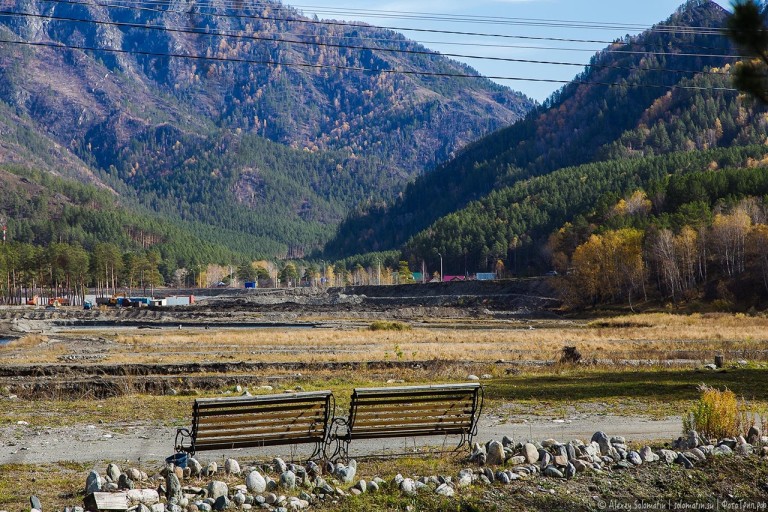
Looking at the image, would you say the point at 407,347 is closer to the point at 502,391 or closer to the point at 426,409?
the point at 502,391

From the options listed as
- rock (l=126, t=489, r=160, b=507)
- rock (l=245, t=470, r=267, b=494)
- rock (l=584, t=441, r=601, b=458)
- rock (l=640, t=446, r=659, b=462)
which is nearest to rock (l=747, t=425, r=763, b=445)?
rock (l=640, t=446, r=659, b=462)

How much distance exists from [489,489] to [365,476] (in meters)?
2.05

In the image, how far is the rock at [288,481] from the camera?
510 inches

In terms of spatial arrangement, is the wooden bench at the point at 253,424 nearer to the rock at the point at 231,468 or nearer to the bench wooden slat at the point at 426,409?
the rock at the point at 231,468

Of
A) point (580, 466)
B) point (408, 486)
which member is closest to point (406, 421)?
point (408, 486)

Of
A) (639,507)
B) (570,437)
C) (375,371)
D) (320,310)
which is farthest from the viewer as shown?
(320,310)

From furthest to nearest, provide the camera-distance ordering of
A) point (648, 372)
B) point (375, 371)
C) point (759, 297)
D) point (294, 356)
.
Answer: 1. point (759, 297)
2. point (294, 356)
3. point (375, 371)
4. point (648, 372)

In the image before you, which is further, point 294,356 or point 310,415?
point 294,356

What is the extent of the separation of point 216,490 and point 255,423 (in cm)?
210

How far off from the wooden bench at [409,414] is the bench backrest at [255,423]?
58cm

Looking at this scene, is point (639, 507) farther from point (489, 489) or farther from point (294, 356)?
point (294, 356)

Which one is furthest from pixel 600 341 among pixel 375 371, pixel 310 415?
pixel 310 415

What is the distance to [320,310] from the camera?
152m

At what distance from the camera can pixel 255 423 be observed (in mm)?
14312
